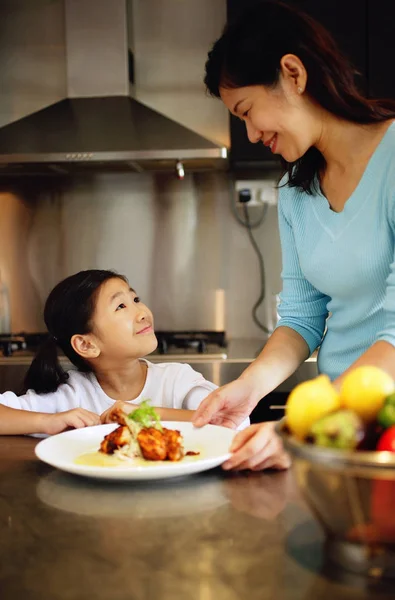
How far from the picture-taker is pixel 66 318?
2.00 metres

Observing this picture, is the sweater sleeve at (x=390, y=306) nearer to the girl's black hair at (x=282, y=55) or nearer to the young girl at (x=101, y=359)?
the girl's black hair at (x=282, y=55)

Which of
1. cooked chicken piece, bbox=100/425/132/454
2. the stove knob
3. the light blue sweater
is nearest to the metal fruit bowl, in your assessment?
cooked chicken piece, bbox=100/425/132/454

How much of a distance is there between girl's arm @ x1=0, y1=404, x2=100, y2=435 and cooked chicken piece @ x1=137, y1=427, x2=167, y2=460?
1.05 feet

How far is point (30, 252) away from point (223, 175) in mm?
929

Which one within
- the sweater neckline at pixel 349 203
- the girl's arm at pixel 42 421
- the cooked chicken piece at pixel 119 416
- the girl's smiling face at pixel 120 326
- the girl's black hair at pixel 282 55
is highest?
the girl's black hair at pixel 282 55

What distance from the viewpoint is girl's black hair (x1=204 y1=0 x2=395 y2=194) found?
4.39ft

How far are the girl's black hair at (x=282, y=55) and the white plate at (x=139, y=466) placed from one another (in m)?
0.64

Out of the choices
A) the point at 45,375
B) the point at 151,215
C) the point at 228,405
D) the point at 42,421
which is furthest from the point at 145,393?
the point at 151,215

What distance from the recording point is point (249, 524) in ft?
2.83

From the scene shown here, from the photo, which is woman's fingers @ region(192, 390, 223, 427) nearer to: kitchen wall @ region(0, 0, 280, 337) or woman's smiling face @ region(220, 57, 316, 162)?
woman's smiling face @ region(220, 57, 316, 162)

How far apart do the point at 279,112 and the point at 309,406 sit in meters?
0.80

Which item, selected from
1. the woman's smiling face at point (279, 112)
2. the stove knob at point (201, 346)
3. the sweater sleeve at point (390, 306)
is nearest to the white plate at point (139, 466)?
the sweater sleeve at point (390, 306)

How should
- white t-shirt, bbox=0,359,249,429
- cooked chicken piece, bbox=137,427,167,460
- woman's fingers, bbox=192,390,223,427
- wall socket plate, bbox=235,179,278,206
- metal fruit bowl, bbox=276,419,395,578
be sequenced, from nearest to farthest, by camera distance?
metal fruit bowl, bbox=276,419,395,578
cooked chicken piece, bbox=137,427,167,460
woman's fingers, bbox=192,390,223,427
white t-shirt, bbox=0,359,249,429
wall socket plate, bbox=235,179,278,206

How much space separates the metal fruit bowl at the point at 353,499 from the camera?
2.13 ft
